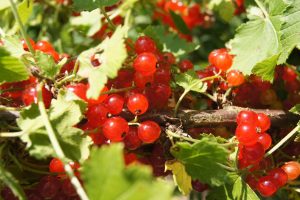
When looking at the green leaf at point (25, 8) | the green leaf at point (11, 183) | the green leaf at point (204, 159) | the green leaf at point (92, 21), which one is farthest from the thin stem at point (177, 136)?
the green leaf at point (92, 21)

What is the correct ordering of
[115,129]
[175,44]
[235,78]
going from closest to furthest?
[115,129] < [235,78] < [175,44]

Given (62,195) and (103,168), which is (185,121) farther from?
(103,168)

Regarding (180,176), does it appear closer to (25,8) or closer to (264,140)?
(264,140)

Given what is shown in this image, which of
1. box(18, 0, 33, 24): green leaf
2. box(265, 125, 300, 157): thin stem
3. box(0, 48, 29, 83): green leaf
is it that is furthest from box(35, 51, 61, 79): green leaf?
box(265, 125, 300, 157): thin stem

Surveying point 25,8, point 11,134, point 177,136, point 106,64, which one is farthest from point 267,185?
point 25,8

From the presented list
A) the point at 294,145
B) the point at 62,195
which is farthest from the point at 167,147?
the point at 294,145

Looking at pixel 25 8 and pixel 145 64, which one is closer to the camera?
pixel 145 64
